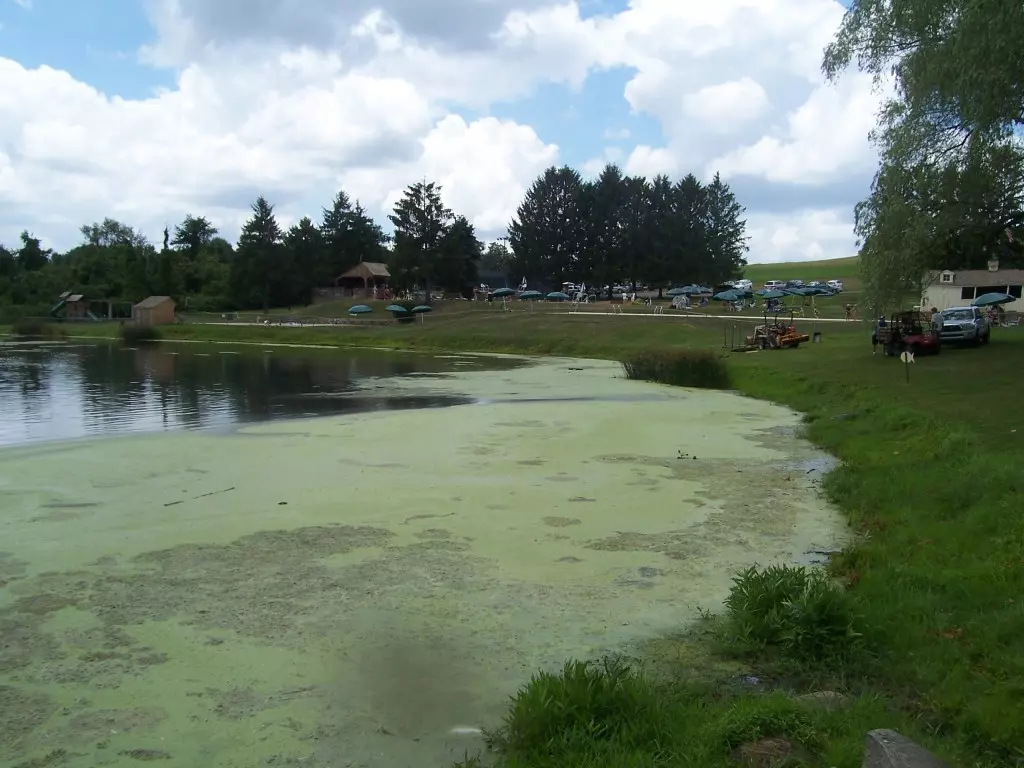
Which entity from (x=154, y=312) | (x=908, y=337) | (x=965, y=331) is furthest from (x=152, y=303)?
(x=965, y=331)

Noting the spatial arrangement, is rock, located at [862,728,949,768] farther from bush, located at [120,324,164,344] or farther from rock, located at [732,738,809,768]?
bush, located at [120,324,164,344]

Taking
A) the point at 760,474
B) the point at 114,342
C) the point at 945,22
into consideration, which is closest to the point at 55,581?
the point at 760,474

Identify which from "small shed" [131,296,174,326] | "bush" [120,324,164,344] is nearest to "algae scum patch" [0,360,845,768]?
"bush" [120,324,164,344]

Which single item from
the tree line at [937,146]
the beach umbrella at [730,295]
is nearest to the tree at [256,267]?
the beach umbrella at [730,295]

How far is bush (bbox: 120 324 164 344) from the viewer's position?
251ft

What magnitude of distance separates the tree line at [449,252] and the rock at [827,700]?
8209cm

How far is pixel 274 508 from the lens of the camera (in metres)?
12.4

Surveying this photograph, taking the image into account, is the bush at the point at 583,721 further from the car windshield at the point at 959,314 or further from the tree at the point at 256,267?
the tree at the point at 256,267

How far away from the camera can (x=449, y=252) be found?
298 feet

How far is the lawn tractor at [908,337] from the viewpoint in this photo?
29.4 m

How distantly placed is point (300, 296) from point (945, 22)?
3432 inches

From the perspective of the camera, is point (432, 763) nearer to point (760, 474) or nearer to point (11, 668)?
point (11, 668)

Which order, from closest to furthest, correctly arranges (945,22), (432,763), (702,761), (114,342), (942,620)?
(702,761)
(432,763)
(942,620)
(945,22)
(114,342)

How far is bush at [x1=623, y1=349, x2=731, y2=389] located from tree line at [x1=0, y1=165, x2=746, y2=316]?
53.8m
